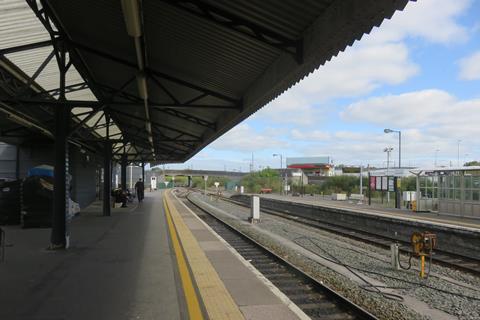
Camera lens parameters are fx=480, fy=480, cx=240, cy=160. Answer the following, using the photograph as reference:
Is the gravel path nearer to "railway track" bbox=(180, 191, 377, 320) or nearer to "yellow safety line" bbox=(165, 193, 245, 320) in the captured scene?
"railway track" bbox=(180, 191, 377, 320)

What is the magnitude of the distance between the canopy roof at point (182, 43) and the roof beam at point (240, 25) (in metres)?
0.02

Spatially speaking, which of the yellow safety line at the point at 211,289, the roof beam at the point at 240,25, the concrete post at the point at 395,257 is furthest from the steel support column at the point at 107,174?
the roof beam at the point at 240,25

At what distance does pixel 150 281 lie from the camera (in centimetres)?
770

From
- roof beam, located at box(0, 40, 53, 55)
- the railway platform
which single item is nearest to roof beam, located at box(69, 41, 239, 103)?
roof beam, located at box(0, 40, 53, 55)

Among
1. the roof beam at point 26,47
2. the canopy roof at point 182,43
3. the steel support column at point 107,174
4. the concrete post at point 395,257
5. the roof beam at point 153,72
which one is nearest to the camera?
the canopy roof at point 182,43

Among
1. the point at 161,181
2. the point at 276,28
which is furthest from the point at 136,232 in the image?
the point at 161,181

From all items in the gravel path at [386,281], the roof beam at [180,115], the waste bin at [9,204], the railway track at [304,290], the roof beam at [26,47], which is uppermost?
the roof beam at [26,47]

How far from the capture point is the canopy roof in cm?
652

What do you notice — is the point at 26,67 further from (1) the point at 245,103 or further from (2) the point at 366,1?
(2) the point at 366,1

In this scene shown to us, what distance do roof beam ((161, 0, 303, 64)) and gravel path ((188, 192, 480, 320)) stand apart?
12.8 ft

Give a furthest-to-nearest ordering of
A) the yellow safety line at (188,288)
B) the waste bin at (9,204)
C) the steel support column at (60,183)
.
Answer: the waste bin at (9,204) < the steel support column at (60,183) < the yellow safety line at (188,288)

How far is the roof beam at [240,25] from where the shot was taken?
711cm

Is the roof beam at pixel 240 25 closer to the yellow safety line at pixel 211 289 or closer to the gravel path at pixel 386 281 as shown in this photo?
the yellow safety line at pixel 211 289

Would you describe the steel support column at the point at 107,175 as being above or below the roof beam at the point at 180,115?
below
